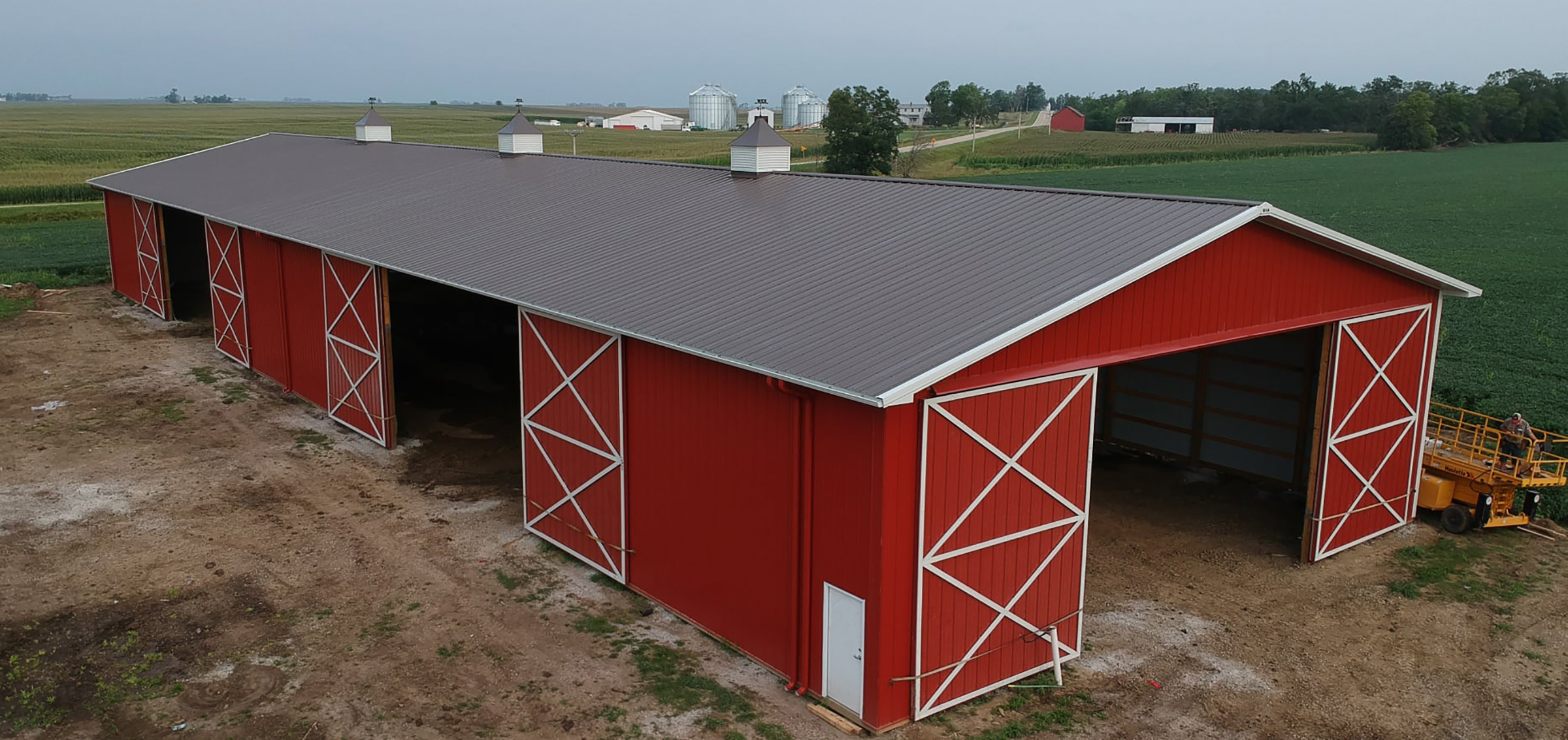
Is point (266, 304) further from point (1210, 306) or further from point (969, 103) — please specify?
point (969, 103)

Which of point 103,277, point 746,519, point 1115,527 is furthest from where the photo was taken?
point 103,277

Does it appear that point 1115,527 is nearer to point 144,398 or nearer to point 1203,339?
point 1203,339

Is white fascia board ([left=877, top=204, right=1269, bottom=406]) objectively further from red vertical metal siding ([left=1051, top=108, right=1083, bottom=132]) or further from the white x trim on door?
red vertical metal siding ([left=1051, top=108, right=1083, bottom=132])

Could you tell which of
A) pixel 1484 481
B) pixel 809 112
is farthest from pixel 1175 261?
pixel 809 112

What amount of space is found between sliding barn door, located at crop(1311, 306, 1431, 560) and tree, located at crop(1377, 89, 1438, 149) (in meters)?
108

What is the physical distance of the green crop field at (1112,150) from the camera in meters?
90.9

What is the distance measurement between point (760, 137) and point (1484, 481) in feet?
45.5

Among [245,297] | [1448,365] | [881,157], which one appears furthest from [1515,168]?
[245,297]

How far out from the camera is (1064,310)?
12016 millimetres

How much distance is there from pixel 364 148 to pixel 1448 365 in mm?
31526

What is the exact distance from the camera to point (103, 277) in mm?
41281

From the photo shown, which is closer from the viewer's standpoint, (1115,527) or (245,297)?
(1115,527)

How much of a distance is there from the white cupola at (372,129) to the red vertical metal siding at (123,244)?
7.42 metres

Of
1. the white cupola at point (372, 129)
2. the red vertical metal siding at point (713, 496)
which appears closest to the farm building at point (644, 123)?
the white cupola at point (372, 129)
